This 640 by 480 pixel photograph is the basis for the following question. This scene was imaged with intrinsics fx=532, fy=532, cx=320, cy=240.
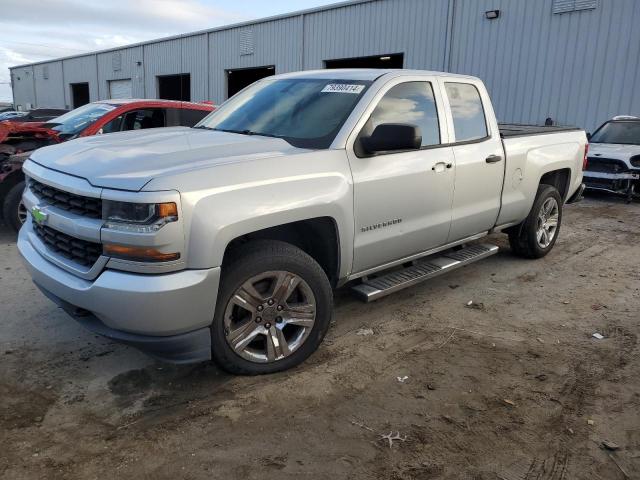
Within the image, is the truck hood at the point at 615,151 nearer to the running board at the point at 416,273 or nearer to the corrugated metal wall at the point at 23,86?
the running board at the point at 416,273

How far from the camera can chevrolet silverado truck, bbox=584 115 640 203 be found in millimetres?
10094

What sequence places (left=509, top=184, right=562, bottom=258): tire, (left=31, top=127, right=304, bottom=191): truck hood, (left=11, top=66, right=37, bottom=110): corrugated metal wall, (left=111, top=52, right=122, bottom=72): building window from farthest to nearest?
(left=11, top=66, right=37, bottom=110): corrugated metal wall
(left=111, top=52, right=122, bottom=72): building window
(left=509, top=184, right=562, bottom=258): tire
(left=31, top=127, right=304, bottom=191): truck hood

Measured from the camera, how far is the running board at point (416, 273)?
12.7 ft

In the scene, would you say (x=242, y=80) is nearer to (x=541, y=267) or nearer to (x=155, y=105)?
(x=155, y=105)

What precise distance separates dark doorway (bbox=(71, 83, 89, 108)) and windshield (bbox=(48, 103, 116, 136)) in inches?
1318

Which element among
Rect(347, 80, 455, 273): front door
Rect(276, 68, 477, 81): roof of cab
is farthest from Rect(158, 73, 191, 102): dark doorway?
Rect(347, 80, 455, 273): front door

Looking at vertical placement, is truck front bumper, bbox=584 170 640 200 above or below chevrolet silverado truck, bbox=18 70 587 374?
below

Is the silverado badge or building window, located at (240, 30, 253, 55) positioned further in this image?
building window, located at (240, 30, 253, 55)

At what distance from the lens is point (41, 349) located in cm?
367

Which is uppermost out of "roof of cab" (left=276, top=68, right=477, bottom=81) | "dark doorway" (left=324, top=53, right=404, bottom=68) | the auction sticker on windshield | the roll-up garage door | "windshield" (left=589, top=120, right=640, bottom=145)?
"dark doorway" (left=324, top=53, right=404, bottom=68)

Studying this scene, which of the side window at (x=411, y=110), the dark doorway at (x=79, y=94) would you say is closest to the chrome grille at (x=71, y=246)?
the side window at (x=411, y=110)

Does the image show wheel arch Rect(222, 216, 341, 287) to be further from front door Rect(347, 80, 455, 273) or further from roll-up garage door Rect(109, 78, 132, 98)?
roll-up garage door Rect(109, 78, 132, 98)

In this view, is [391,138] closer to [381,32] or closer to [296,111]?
[296,111]

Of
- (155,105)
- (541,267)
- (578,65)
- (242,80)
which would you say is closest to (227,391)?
(541,267)
